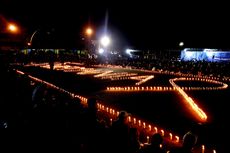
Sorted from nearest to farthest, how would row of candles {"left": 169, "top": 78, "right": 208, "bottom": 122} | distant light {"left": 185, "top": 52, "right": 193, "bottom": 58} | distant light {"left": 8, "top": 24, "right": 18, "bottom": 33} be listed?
distant light {"left": 8, "top": 24, "right": 18, "bottom": 33} → row of candles {"left": 169, "top": 78, "right": 208, "bottom": 122} → distant light {"left": 185, "top": 52, "right": 193, "bottom": 58}

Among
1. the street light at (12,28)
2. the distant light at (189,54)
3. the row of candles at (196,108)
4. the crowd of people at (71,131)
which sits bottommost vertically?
the row of candles at (196,108)

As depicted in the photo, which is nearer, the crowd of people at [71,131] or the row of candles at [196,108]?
the crowd of people at [71,131]

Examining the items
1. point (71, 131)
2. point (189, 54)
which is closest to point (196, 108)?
point (71, 131)

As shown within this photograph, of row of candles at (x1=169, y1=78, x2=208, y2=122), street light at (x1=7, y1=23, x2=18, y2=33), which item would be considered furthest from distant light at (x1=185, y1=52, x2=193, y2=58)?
street light at (x1=7, y1=23, x2=18, y2=33)

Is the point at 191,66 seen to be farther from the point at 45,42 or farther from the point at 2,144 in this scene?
the point at 2,144

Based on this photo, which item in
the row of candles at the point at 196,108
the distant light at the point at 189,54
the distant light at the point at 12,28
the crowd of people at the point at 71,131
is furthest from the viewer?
the distant light at the point at 189,54

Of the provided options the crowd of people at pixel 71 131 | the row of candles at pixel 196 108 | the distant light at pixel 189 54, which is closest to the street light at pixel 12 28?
the crowd of people at pixel 71 131

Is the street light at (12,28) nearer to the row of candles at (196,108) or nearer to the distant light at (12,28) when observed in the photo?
the distant light at (12,28)

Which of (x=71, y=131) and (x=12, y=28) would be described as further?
(x=12, y=28)

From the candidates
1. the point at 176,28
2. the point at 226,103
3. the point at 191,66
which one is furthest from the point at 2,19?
the point at 176,28

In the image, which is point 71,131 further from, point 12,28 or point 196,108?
point 196,108

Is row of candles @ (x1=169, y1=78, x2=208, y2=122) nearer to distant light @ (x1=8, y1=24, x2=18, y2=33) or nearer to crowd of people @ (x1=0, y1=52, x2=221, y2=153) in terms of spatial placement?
crowd of people @ (x1=0, y1=52, x2=221, y2=153)

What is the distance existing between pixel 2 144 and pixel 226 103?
1067cm

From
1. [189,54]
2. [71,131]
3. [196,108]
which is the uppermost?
[189,54]
